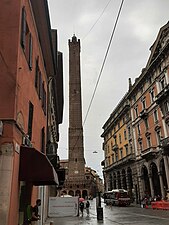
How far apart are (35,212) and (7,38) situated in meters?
5.98

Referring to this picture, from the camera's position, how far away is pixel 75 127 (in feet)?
279

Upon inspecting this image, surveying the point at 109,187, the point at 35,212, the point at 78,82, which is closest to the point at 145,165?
the point at 109,187

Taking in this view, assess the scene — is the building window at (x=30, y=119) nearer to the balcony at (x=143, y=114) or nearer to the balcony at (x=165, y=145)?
the balcony at (x=165, y=145)

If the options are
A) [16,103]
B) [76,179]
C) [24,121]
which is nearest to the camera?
[16,103]

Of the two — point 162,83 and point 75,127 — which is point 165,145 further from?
point 75,127

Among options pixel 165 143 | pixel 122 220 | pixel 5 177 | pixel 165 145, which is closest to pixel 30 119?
pixel 5 177

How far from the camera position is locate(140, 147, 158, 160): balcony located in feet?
125

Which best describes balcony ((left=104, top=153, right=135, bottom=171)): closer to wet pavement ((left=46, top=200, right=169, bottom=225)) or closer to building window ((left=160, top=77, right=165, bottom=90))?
building window ((left=160, top=77, right=165, bottom=90))

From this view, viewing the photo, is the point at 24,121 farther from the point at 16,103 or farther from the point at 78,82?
the point at 78,82

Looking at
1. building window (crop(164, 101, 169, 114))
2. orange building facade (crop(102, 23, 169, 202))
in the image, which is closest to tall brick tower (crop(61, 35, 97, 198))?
orange building facade (crop(102, 23, 169, 202))

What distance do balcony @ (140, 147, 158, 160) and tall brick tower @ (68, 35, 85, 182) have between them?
42.4 metres

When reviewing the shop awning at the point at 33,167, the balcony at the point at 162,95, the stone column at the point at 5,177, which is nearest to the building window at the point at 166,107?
the balcony at the point at 162,95

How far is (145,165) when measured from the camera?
41656 mm

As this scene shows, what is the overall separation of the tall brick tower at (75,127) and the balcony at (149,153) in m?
42.4
